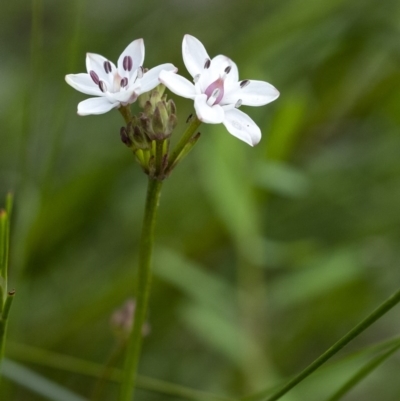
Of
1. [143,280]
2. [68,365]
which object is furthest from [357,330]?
[68,365]

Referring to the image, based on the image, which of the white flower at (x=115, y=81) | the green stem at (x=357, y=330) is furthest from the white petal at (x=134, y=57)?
the green stem at (x=357, y=330)

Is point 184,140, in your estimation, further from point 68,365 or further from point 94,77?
point 68,365

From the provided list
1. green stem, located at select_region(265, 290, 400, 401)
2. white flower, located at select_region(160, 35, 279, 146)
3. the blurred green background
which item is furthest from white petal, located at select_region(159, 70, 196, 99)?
the blurred green background

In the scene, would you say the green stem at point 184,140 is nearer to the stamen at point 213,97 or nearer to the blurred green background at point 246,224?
the stamen at point 213,97

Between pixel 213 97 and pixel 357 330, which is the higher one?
pixel 213 97

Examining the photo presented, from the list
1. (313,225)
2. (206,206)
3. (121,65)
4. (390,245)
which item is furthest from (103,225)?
(121,65)
